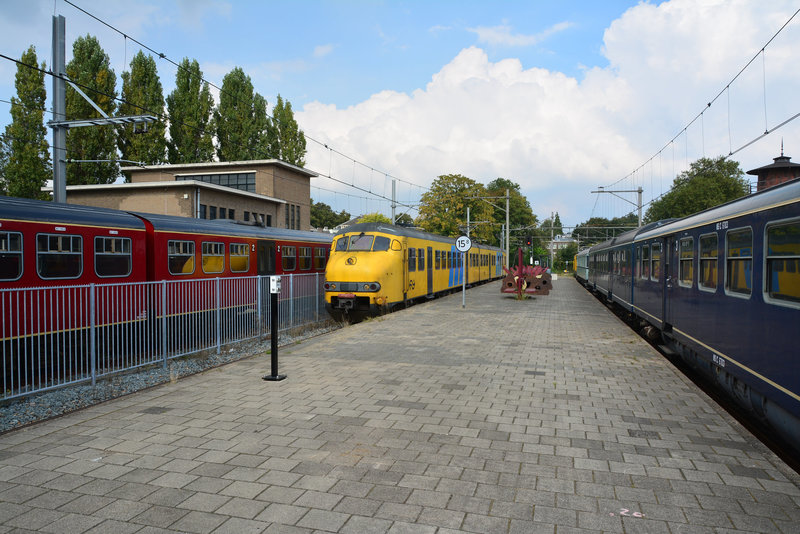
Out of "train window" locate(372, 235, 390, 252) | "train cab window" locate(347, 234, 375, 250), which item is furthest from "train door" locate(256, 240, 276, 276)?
"train window" locate(372, 235, 390, 252)

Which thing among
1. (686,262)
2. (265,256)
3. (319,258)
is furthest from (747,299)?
(319,258)

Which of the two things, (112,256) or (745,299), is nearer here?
(745,299)

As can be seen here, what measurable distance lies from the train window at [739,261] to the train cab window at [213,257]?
36.7 ft

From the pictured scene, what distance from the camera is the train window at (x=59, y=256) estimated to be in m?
8.70

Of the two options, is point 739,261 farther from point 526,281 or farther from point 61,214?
point 526,281

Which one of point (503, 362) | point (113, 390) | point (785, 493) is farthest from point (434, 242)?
point (785, 493)

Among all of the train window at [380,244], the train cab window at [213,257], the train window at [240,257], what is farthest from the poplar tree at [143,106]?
the train window at [380,244]

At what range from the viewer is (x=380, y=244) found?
15.6 metres

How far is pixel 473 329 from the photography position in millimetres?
12734

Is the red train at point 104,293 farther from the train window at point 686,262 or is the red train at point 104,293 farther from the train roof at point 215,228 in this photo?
the train window at point 686,262

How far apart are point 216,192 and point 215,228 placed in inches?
870

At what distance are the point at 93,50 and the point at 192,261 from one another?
31.0 meters

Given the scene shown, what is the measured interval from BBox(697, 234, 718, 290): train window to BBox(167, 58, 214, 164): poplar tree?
37912 mm

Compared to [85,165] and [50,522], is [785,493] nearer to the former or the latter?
[50,522]
